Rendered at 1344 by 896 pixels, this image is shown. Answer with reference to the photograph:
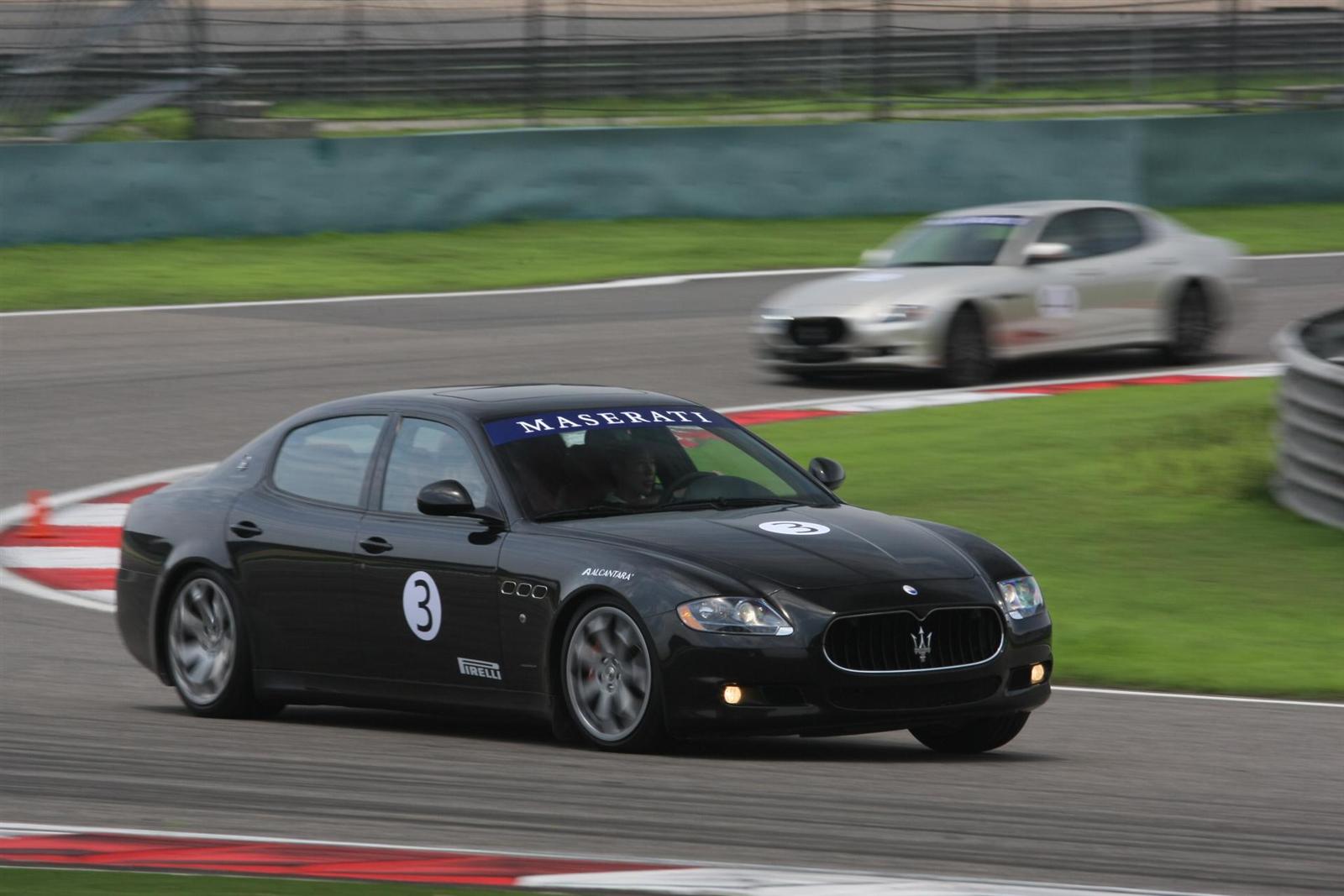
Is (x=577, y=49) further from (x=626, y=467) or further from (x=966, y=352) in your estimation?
(x=626, y=467)

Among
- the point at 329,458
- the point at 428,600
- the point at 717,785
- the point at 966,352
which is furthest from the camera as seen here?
the point at 966,352

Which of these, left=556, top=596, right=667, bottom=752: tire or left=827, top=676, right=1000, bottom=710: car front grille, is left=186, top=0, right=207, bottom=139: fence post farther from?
left=827, top=676, right=1000, bottom=710: car front grille

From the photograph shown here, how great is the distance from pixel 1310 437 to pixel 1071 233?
6263 millimetres

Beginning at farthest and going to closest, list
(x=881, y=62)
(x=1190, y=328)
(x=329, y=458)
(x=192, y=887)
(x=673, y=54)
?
(x=673, y=54) < (x=881, y=62) < (x=1190, y=328) < (x=329, y=458) < (x=192, y=887)

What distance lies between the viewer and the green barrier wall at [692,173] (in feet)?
85.2

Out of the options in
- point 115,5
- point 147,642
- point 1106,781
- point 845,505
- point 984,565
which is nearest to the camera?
point 1106,781

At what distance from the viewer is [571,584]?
7.77 meters

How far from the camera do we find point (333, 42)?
90.9 feet

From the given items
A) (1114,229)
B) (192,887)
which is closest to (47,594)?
(192,887)

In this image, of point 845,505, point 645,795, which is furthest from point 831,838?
point 845,505

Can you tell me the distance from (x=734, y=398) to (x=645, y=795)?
1175 centimetres

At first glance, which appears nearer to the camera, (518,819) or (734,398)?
Answer: (518,819)

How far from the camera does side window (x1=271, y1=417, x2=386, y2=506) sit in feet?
29.0

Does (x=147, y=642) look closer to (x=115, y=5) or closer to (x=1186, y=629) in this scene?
(x=1186, y=629)
